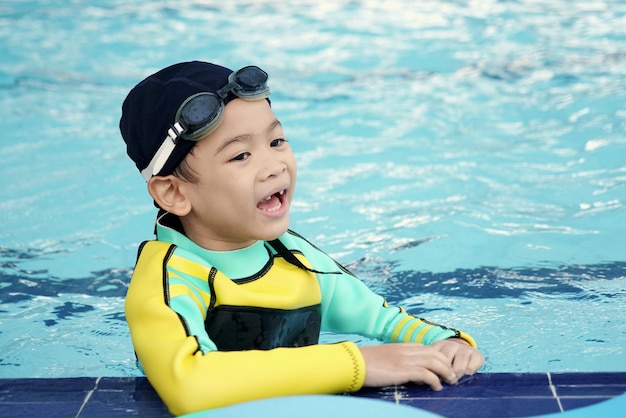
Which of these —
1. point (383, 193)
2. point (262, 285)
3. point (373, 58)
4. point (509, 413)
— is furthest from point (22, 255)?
point (373, 58)

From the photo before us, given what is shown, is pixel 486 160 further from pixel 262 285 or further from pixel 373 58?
pixel 262 285

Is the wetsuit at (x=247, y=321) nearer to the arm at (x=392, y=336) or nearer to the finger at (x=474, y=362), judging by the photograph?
the arm at (x=392, y=336)

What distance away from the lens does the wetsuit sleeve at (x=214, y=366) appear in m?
2.36

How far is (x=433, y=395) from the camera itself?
8.34 feet

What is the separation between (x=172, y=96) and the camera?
262cm

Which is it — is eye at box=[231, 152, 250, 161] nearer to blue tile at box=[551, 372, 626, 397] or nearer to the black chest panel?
the black chest panel

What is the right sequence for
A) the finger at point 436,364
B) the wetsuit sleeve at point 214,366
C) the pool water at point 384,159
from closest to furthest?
the wetsuit sleeve at point 214,366 → the finger at point 436,364 → the pool water at point 384,159

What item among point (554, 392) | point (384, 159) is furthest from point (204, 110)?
point (384, 159)

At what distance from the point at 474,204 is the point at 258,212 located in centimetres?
333

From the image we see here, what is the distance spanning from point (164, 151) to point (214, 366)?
2.07 feet

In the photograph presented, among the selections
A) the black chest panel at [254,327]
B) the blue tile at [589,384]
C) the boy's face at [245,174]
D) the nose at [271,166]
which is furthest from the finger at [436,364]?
the nose at [271,166]

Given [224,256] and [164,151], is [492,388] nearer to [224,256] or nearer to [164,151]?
[224,256]

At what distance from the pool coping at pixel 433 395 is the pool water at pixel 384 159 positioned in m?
0.81

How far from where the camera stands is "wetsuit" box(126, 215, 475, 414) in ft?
7.82
